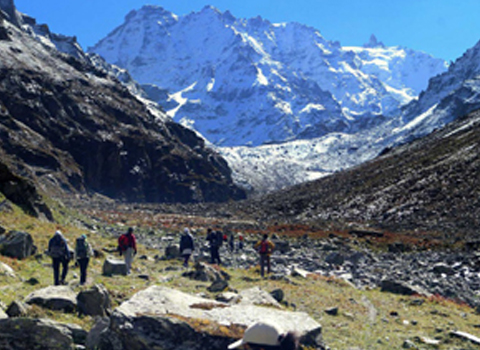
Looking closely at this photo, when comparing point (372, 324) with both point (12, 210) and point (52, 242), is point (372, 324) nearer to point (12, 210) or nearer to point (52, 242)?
point (52, 242)

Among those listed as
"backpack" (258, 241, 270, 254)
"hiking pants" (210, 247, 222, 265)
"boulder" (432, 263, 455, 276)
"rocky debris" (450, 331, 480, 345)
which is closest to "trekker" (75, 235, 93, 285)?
"backpack" (258, 241, 270, 254)

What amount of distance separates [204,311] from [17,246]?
42.8 feet

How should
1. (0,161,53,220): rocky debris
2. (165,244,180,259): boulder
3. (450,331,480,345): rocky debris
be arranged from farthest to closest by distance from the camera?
(0,161,53,220): rocky debris < (165,244,180,259): boulder < (450,331,480,345): rocky debris

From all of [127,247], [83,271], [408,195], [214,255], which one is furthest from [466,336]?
[408,195]

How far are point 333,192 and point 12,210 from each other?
6856 cm

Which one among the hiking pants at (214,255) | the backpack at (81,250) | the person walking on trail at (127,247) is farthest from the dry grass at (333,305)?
the hiking pants at (214,255)

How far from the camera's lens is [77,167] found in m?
117

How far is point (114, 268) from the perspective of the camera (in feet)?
68.2

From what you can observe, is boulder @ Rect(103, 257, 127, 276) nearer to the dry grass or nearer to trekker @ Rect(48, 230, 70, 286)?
the dry grass

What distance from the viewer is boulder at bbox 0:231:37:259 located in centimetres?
2039

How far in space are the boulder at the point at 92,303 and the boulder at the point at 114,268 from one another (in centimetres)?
782

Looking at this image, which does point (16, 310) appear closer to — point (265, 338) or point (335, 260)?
point (265, 338)

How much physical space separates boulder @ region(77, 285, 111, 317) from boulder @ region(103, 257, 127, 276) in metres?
7.82

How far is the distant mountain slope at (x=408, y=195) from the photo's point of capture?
5762 centimetres
